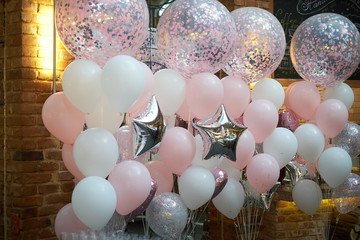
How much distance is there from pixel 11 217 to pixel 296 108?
185 centimetres

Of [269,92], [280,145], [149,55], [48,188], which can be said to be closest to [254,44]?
[269,92]

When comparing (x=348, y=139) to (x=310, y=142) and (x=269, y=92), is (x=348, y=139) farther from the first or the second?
(x=269, y=92)

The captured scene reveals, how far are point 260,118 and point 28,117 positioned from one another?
144 centimetres

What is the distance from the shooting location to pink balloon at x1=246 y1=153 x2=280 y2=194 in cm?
222

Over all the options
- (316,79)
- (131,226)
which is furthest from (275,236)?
(316,79)

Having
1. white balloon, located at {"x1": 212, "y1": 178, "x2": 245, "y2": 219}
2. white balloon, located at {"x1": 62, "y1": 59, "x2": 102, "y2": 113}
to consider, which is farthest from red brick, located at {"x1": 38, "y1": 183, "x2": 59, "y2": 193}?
white balloon, located at {"x1": 62, "y1": 59, "x2": 102, "y2": 113}

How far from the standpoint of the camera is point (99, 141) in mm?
1710

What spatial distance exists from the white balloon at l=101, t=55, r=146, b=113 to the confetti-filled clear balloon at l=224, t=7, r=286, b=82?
681 mm

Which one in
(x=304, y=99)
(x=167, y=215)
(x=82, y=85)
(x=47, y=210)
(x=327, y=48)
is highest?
(x=327, y=48)

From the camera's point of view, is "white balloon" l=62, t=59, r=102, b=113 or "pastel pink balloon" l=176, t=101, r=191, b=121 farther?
"pastel pink balloon" l=176, t=101, r=191, b=121

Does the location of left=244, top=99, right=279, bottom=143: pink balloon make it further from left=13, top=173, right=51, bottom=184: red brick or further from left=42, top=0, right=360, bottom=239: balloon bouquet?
left=13, top=173, right=51, bottom=184: red brick

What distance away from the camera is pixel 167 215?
6.44 feet

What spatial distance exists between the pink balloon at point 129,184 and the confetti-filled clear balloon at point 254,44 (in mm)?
801

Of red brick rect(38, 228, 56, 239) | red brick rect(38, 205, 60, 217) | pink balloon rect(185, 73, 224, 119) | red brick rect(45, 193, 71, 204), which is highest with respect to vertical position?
pink balloon rect(185, 73, 224, 119)
